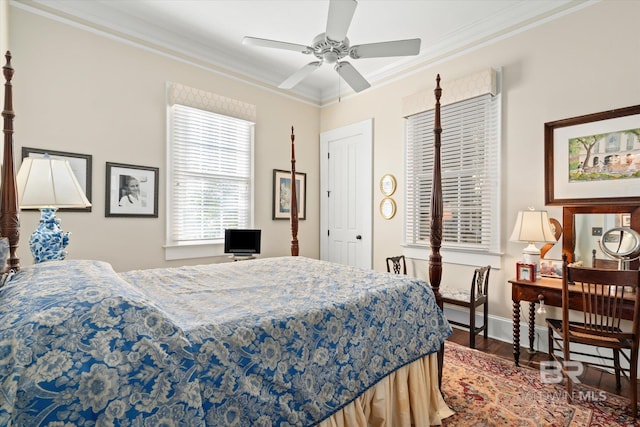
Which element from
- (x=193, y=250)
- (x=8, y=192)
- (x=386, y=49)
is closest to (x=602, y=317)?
(x=386, y=49)

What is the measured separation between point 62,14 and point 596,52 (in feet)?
15.6

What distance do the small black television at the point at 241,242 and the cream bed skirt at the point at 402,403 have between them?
8.20 feet

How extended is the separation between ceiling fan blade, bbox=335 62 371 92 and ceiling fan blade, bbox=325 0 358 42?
358 millimetres

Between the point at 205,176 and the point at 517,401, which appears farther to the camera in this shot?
the point at 205,176

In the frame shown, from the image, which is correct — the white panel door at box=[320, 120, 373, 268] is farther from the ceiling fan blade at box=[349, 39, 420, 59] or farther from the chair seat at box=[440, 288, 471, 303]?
the ceiling fan blade at box=[349, 39, 420, 59]

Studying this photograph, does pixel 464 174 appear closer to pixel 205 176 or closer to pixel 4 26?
pixel 205 176

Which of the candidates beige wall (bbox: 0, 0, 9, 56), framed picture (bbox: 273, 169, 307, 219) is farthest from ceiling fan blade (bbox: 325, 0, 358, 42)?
framed picture (bbox: 273, 169, 307, 219)

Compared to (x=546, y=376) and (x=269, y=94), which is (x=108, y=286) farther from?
(x=269, y=94)

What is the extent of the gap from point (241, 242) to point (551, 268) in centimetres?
324

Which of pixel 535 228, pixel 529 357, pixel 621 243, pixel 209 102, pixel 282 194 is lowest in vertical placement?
pixel 529 357

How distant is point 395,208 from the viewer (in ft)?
13.5

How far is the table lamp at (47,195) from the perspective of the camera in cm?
216

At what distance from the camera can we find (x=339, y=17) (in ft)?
6.82

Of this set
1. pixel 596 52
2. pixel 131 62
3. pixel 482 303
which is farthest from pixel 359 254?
pixel 131 62
